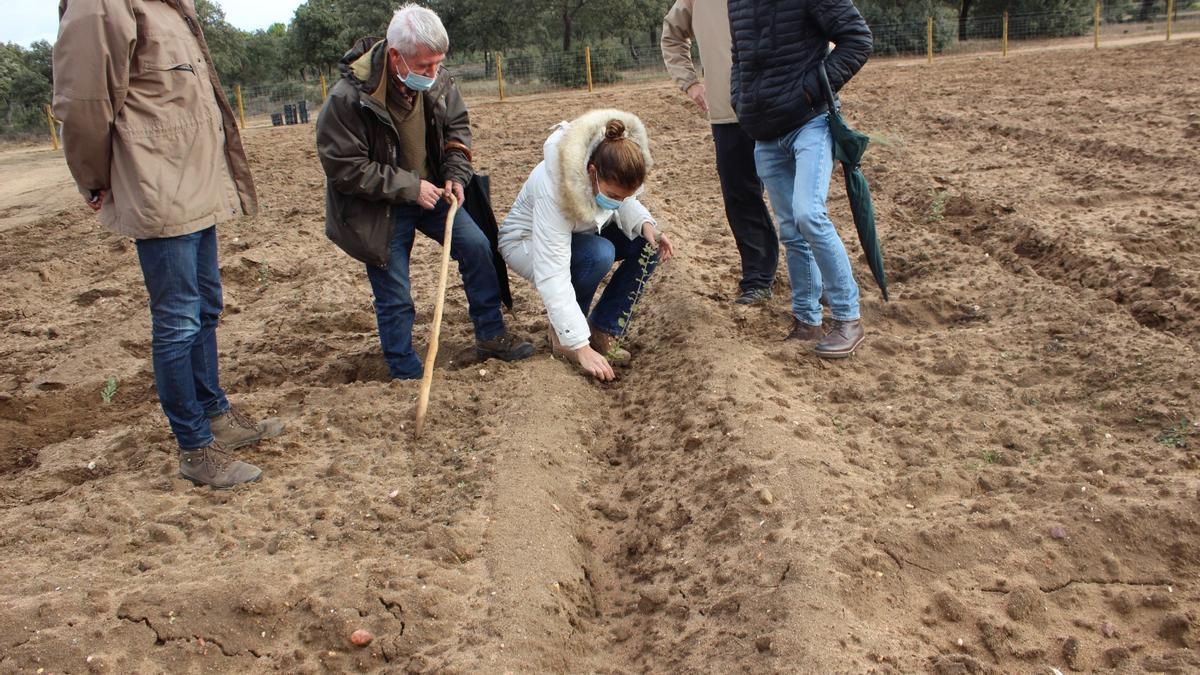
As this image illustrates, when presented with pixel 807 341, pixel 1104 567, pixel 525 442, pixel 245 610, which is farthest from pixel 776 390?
pixel 245 610

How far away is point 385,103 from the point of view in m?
4.26

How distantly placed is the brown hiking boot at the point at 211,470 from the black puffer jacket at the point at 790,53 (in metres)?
2.76

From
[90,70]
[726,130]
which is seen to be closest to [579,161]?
[726,130]

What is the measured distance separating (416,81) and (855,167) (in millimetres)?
2035

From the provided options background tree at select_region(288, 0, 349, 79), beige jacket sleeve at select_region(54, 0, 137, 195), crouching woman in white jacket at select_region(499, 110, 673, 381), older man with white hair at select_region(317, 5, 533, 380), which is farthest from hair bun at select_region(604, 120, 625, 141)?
background tree at select_region(288, 0, 349, 79)

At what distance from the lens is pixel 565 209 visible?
13.8 ft

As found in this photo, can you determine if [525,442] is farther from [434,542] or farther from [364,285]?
[364,285]

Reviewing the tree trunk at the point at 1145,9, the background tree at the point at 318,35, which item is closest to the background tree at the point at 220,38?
the background tree at the point at 318,35

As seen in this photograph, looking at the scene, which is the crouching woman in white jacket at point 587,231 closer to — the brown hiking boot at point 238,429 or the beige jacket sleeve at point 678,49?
the beige jacket sleeve at point 678,49

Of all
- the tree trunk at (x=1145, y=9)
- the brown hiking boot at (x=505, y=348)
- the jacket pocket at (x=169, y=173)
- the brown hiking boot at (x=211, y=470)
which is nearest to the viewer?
the jacket pocket at (x=169, y=173)

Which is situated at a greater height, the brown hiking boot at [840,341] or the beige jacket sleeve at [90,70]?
the beige jacket sleeve at [90,70]

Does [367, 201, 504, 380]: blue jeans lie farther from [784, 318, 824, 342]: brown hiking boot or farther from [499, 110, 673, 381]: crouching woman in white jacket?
[784, 318, 824, 342]: brown hiking boot

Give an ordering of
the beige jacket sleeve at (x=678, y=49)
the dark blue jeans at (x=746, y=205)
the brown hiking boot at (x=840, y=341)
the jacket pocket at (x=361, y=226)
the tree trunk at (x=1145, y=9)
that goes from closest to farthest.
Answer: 1. the jacket pocket at (x=361, y=226)
2. the brown hiking boot at (x=840, y=341)
3. the dark blue jeans at (x=746, y=205)
4. the beige jacket sleeve at (x=678, y=49)
5. the tree trunk at (x=1145, y=9)

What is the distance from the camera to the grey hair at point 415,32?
4.01 m
